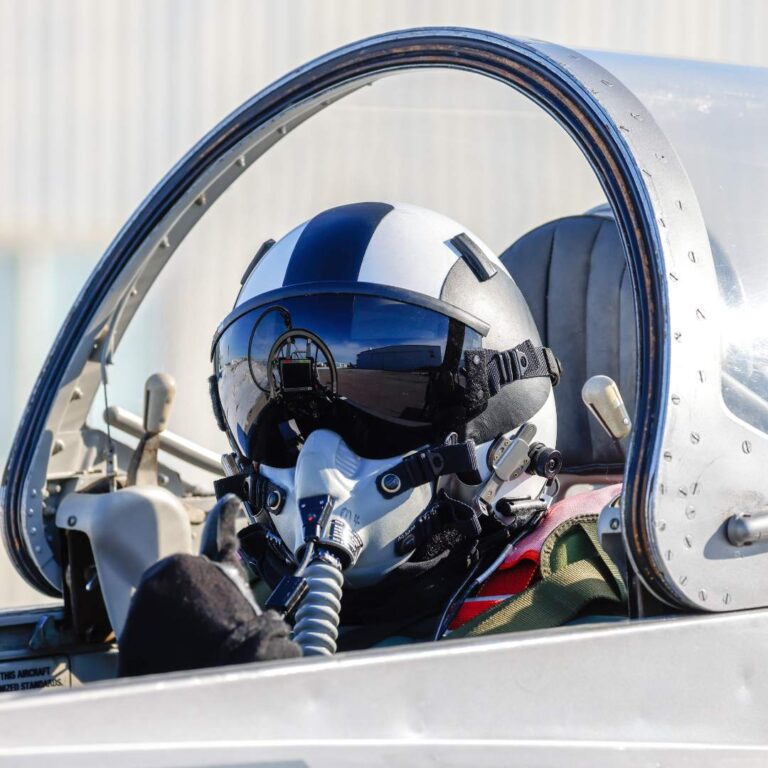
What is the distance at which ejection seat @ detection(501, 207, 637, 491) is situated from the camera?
2041mm

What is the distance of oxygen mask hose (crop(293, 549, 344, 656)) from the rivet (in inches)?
5.5

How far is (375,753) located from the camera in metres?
0.98

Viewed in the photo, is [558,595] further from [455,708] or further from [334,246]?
[334,246]

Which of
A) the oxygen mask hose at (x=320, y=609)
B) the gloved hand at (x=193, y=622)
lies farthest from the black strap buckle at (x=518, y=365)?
the gloved hand at (x=193, y=622)

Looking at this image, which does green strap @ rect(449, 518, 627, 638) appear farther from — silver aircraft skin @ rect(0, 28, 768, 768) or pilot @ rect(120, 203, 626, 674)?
silver aircraft skin @ rect(0, 28, 768, 768)

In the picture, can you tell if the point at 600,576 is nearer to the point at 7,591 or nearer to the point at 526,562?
the point at 526,562

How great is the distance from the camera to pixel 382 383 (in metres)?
1.53

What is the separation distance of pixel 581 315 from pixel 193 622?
124 centimetres

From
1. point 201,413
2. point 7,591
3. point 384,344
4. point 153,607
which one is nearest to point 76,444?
point 384,344

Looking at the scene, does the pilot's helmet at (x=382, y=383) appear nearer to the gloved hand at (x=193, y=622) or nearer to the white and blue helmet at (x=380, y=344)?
the white and blue helmet at (x=380, y=344)

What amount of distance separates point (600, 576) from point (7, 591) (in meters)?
5.22

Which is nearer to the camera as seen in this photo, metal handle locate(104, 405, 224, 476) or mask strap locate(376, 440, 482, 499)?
mask strap locate(376, 440, 482, 499)

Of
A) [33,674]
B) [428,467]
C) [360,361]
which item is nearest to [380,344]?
[360,361]

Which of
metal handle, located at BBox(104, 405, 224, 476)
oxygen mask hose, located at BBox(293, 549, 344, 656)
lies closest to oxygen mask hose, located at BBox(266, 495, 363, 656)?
oxygen mask hose, located at BBox(293, 549, 344, 656)
